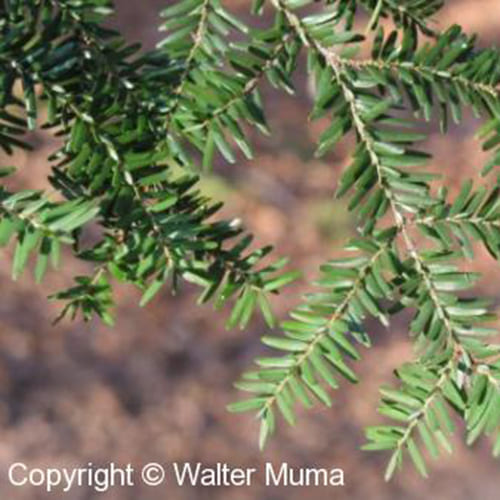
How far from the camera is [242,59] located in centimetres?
77

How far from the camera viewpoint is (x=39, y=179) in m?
3.31

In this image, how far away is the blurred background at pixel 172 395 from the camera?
278cm

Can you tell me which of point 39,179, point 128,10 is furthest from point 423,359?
point 128,10

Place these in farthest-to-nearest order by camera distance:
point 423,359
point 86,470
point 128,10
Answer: point 128,10 → point 86,470 → point 423,359

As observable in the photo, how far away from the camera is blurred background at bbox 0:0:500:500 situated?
9.11ft

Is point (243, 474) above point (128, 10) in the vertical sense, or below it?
below

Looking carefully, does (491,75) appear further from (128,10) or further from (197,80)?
(128,10)

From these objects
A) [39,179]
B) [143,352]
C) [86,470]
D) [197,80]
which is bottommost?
[86,470]

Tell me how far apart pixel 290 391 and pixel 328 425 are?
219cm

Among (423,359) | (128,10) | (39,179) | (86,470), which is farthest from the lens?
(128,10)

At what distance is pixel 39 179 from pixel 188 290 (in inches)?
25.1

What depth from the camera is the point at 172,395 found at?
Answer: 2.95 metres

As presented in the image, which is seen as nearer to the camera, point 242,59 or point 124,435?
point 242,59

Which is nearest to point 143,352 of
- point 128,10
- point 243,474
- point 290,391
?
point 243,474
